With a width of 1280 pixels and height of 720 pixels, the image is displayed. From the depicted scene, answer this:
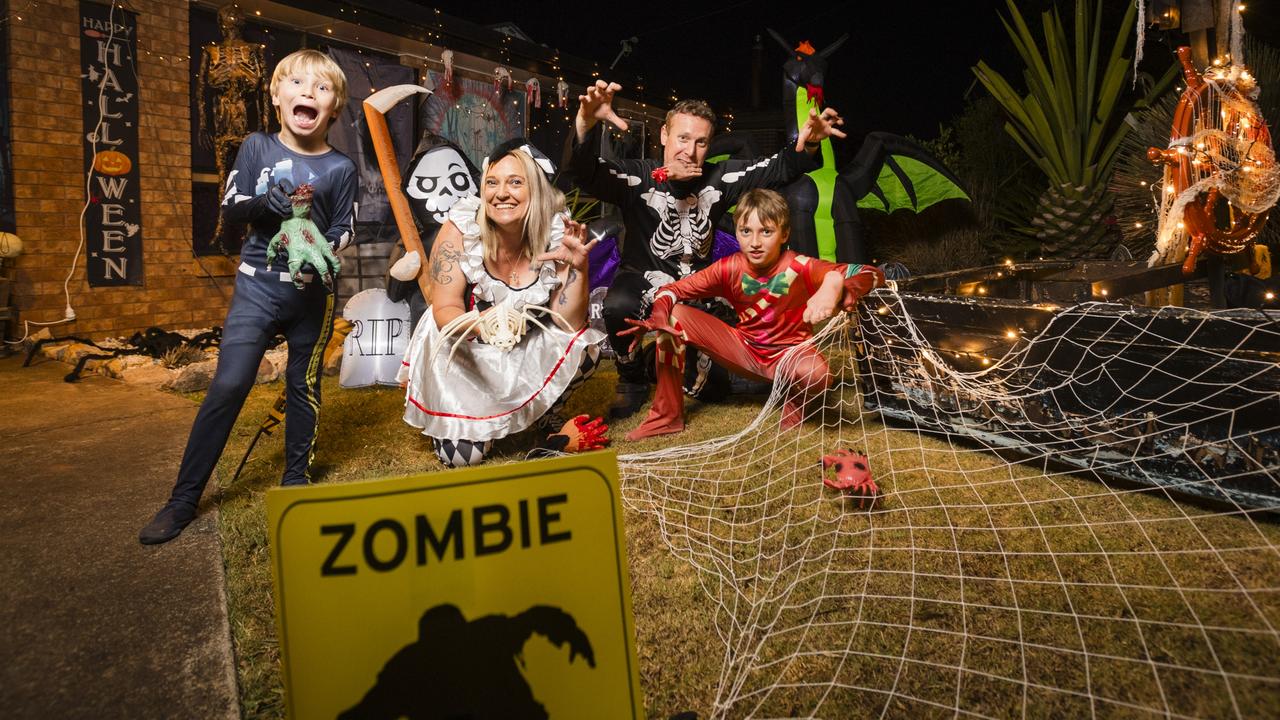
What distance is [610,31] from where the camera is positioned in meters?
10.2

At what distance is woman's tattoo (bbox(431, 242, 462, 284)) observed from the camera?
9.52 feet

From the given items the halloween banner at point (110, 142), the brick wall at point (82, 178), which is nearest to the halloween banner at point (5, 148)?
the brick wall at point (82, 178)

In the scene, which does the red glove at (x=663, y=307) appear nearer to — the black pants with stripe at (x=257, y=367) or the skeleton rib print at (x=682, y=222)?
the skeleton rib print at (x=682, y=222)

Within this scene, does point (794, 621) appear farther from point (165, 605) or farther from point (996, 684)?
point (165, 605)

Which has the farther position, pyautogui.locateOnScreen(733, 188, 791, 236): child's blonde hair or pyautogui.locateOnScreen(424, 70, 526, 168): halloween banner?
pyautogui.locateOnScreen(424, 70, 526, 168): halloween banner

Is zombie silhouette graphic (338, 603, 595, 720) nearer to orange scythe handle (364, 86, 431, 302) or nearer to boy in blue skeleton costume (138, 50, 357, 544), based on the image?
boy in blue skeleton costume (138, 50, 357, 544)

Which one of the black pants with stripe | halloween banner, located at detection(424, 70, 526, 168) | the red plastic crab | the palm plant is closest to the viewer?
the black pants with stripe

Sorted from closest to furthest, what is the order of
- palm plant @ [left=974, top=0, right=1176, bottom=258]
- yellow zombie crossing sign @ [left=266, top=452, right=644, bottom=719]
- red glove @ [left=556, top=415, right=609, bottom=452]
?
1. yellow zombie crossing sign @ [left=266, top=452, right=644, bottom=719]
2. red glove @ [left=556, top=415, right=609, bottom=452]
3. palm plant @ [left=974, top=0, right=1176, bottom=258]

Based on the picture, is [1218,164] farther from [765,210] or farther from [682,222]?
[682,222]

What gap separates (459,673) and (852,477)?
162 cm

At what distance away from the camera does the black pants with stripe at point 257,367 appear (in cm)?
218

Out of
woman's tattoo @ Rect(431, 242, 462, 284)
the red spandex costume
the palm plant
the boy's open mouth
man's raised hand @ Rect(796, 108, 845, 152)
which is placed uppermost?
the palm plant

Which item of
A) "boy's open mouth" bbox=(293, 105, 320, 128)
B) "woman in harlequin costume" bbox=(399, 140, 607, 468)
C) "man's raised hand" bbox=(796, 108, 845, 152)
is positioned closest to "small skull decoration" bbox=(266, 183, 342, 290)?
"boy's open mouth" bbox=(293, 105, 320, 128)

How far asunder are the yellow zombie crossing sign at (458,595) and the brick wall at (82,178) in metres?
5.23
